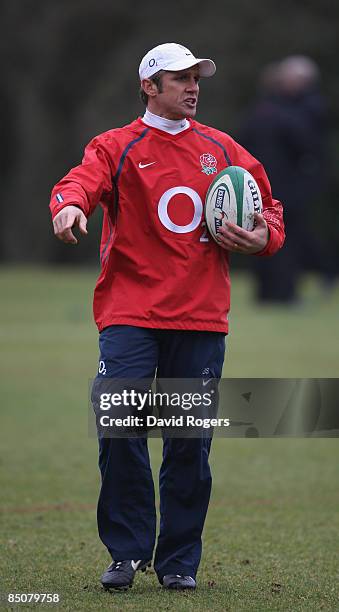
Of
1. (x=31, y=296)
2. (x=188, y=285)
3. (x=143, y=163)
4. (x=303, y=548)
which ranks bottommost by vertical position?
(x=31, y=296)

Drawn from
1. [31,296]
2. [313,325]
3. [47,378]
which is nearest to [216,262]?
[47,378]

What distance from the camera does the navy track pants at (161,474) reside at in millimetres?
5504

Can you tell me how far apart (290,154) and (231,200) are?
49.0 feet

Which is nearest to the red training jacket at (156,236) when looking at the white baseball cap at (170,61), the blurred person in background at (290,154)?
the white baseball cap at (170,61)

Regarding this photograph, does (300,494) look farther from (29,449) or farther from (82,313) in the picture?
(82,313)

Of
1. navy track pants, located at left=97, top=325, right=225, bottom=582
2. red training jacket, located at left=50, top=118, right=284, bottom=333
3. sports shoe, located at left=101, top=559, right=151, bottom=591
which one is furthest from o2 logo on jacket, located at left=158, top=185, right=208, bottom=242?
sports shoe, located at left=101, top=559, right=151, bottom=591

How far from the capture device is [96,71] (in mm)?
39250

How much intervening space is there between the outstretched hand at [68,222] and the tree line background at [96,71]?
87.2 ft

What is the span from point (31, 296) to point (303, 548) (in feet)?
56.1

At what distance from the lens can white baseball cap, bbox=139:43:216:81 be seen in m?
5.62

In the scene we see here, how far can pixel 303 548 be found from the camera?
665 cm

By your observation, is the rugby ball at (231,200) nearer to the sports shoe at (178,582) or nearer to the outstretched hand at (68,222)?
the outstretched hand at (68,222)

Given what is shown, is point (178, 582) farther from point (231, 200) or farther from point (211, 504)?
point (211, 504)

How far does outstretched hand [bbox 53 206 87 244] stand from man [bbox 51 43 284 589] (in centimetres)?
29
